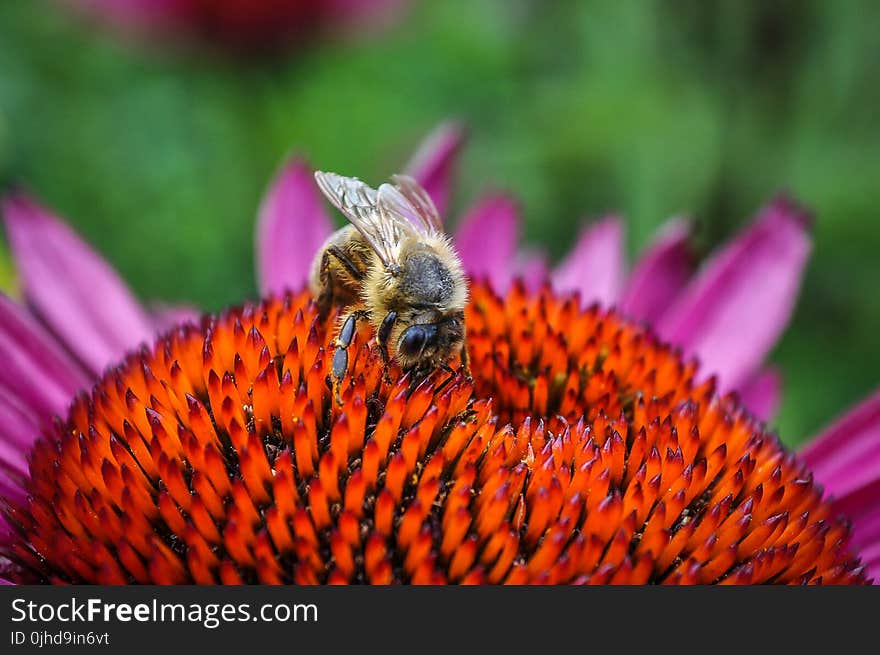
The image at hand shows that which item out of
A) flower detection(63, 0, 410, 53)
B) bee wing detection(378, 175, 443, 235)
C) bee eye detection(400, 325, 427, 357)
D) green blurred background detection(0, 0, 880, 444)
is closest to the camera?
bee eye detection(400, 325, 427, 357)

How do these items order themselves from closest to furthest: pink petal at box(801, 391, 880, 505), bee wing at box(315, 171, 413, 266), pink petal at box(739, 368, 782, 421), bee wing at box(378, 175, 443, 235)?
1. bee wing at box(315, 171, 413, 266)
2. bee wing at box(378, 175, 443, 235)
3. pink petal at box(801, 391, 880, 505)
4. pink petal at box(739, 368, 782, 421)

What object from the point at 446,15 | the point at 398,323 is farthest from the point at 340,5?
the point at 398,323

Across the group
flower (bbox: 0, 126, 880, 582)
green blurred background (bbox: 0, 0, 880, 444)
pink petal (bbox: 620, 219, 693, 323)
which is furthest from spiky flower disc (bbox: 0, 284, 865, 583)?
green blurred background (bbox: 0, 0, 880, 444)

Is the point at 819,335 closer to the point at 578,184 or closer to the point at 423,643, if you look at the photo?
the point at 578,184

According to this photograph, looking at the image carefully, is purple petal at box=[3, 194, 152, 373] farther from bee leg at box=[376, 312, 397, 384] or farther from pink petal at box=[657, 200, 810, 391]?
pink petal at box=[657, 200, 810, 391]

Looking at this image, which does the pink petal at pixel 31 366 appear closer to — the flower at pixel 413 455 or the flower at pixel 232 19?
the flower at pixel 413 455

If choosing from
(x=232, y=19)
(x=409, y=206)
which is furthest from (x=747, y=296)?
(x=232, y=19)
